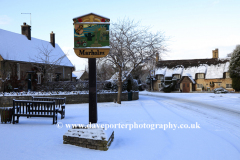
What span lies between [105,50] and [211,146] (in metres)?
4.38

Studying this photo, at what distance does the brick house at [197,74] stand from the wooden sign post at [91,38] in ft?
127

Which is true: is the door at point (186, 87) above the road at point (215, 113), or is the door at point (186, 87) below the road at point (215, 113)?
A: above

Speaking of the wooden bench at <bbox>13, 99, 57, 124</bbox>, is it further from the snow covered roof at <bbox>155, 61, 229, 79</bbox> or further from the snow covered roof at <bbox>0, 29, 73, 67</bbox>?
the snow covered roof at <bbox>155, 61, 229, 79</bbox>

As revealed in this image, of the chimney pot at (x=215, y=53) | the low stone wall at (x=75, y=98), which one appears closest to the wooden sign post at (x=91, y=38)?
the low stone wall at (x=75, y=98)

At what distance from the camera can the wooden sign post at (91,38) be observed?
6.50 metres

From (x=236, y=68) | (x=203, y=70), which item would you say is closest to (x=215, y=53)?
(x=203, y=70)

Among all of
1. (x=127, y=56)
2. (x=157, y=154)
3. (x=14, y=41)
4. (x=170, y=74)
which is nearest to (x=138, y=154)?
(x=157, y=154)

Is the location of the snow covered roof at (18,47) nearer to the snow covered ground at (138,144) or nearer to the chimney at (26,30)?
the chimney at (26,30)

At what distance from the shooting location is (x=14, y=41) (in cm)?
2980

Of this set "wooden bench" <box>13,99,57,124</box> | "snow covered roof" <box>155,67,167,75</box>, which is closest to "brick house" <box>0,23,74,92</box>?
"wooden bench" <box>13,99,57,124</box>

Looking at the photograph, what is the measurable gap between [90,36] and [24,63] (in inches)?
1011

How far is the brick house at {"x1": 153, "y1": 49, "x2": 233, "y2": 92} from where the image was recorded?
43.4 metres

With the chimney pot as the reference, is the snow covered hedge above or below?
below

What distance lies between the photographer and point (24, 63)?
29.0 metres
